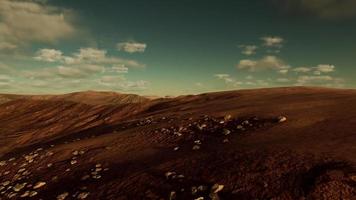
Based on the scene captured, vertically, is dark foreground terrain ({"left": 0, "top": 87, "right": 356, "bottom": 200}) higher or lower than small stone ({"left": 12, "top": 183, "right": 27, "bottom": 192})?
higher

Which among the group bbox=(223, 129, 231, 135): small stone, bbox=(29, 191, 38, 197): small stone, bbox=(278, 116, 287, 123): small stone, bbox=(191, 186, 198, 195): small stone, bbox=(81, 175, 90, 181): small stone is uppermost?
bbox=(278, 116, 287, 123): small stone

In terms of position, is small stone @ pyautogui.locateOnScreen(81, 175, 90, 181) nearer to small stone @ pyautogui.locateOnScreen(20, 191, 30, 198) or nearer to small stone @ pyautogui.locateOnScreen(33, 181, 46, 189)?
small stone @ pyautogui.locateOnScreen(33, 181, 46, 189)

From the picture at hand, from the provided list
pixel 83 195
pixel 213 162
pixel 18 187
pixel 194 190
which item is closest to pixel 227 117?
pixel 213 162

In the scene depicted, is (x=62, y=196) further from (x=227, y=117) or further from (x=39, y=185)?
(x=227, y=117)

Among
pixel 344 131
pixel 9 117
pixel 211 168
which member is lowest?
pixel 9 117

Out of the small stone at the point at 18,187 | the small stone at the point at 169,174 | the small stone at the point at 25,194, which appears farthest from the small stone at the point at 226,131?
the small stone at the point at 18,187

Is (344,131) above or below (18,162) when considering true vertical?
above

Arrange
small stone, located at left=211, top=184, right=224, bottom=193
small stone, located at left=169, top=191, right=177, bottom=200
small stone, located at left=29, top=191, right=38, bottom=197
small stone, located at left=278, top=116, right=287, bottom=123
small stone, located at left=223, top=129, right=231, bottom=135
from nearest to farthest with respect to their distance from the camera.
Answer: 1. small stone, located at left=211, top=184, right=224, bottom=193
2. small stone, located at left=169, top=191, right=177, bottom=200
3. small stone, located at left=29, top=191, right=38, bottom=197
4. small stone, located at left=223, top=129, right=231, bottom=135
5. small stone, located at left=278, top=116, right=287, bottom=123

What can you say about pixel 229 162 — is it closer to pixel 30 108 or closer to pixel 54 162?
pixel 54 162

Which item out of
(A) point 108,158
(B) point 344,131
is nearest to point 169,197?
(A) point 108,158

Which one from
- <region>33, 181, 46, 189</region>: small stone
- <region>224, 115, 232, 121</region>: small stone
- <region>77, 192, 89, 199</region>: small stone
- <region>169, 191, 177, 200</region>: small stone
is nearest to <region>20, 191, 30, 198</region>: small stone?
<region>33, 181, 46, 189</region>: small stone

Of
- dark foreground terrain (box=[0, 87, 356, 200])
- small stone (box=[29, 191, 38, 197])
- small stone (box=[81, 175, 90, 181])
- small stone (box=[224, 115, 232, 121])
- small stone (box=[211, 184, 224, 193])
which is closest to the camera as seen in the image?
dark foreground terrain (box=[0, 87, 356, 200])
